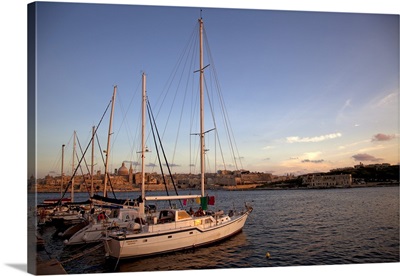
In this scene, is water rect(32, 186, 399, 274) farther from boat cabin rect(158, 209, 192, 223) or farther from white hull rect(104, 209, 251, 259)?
boat cabin rect(158, 209, 192, 223)

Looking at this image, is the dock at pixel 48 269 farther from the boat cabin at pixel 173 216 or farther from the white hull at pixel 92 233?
the white hull at pixel 92 233

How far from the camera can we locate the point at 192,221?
36.2 ft

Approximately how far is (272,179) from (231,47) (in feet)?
226

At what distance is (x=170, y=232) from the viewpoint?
1023cm

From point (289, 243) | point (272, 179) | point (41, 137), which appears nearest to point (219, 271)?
point (41, 137)

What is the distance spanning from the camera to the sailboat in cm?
957

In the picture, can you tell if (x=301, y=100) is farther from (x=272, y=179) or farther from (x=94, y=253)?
(x=272, y=179)

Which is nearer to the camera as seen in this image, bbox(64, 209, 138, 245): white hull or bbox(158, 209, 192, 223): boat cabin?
bbox(158, 209, 192, 223): boat cabin

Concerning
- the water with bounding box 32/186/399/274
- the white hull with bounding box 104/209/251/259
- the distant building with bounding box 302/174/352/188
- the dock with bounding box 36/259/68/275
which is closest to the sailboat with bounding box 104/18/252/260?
the white hull with bounding box 104/209/251/259

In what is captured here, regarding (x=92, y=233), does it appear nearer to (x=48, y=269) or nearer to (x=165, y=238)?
(x=165, y=238)

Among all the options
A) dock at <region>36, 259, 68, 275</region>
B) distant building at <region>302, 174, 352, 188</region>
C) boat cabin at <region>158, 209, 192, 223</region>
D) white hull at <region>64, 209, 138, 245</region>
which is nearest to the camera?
dock at <region>36, 259, 68, 275</region>

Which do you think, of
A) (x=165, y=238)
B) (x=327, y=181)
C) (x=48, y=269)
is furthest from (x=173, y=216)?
(x=327, y=181)

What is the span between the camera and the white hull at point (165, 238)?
9500mm

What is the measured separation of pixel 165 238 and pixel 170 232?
0.70 ft
